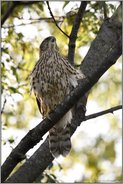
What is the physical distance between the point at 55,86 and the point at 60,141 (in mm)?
654

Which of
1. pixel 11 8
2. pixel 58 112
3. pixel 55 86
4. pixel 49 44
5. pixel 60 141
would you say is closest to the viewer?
pixel 58 112

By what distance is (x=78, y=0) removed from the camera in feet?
23.0

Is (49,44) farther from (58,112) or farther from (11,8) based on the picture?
(58,112)

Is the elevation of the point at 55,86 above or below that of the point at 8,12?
below

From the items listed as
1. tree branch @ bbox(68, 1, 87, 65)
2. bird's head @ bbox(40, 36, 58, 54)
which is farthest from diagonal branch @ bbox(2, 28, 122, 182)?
bird's head @ bbox(40, 36, 58, 54)

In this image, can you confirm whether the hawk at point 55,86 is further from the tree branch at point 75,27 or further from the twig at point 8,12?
the twig at point 8,12

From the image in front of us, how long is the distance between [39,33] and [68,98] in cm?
369

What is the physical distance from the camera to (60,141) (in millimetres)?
7055

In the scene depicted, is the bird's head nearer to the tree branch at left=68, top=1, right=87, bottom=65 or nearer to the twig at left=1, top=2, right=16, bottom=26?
the twig at left=1, top=2, right=16, bottom=26

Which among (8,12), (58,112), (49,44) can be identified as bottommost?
(58,112)

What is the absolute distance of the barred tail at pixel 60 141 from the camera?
6780 mm

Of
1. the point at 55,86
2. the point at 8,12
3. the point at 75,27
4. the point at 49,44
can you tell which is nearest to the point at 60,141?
the point at 55,86

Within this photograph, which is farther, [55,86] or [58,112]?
[55,86]

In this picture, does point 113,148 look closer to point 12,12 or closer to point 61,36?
point 61,36
